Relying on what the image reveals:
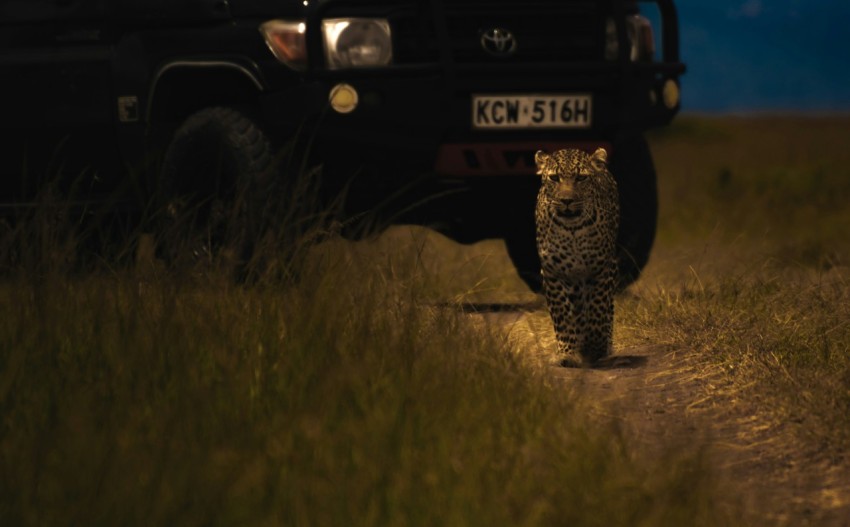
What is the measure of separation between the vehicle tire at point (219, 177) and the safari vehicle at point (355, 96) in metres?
0.01

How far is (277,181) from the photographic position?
21.1ft

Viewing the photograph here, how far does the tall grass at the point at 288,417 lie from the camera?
3695mm

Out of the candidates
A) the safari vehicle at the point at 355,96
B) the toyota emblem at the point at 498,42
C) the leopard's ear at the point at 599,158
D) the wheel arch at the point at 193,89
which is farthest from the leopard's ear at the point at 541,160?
the wheel arch at the point at 193,89

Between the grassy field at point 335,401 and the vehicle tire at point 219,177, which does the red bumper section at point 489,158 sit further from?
the vehicle tire at point 219,177

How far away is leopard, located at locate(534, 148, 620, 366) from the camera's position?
5.64 meters

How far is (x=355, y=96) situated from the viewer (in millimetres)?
6371

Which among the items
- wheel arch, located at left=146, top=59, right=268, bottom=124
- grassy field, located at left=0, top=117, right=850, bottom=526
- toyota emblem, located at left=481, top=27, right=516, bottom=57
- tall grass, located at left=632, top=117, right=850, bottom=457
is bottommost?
tall grass, located at left=632, top=117, right=850, bottom=457

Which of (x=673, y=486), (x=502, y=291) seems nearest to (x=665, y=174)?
(x=502, y=291)

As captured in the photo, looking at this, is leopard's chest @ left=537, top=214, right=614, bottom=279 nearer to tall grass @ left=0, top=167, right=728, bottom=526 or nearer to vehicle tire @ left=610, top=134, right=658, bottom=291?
tall grass @ left=0, top=167, right=728, bottom=526

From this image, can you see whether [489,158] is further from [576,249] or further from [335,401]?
[335,401]

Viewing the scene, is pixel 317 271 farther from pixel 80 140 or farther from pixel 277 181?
pixel 80 140

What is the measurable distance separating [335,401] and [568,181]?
1.52 meters

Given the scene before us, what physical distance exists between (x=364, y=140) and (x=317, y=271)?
939mm

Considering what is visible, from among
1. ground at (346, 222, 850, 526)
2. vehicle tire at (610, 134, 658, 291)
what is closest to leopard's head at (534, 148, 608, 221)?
ground at (346, 222, 850, 526)
